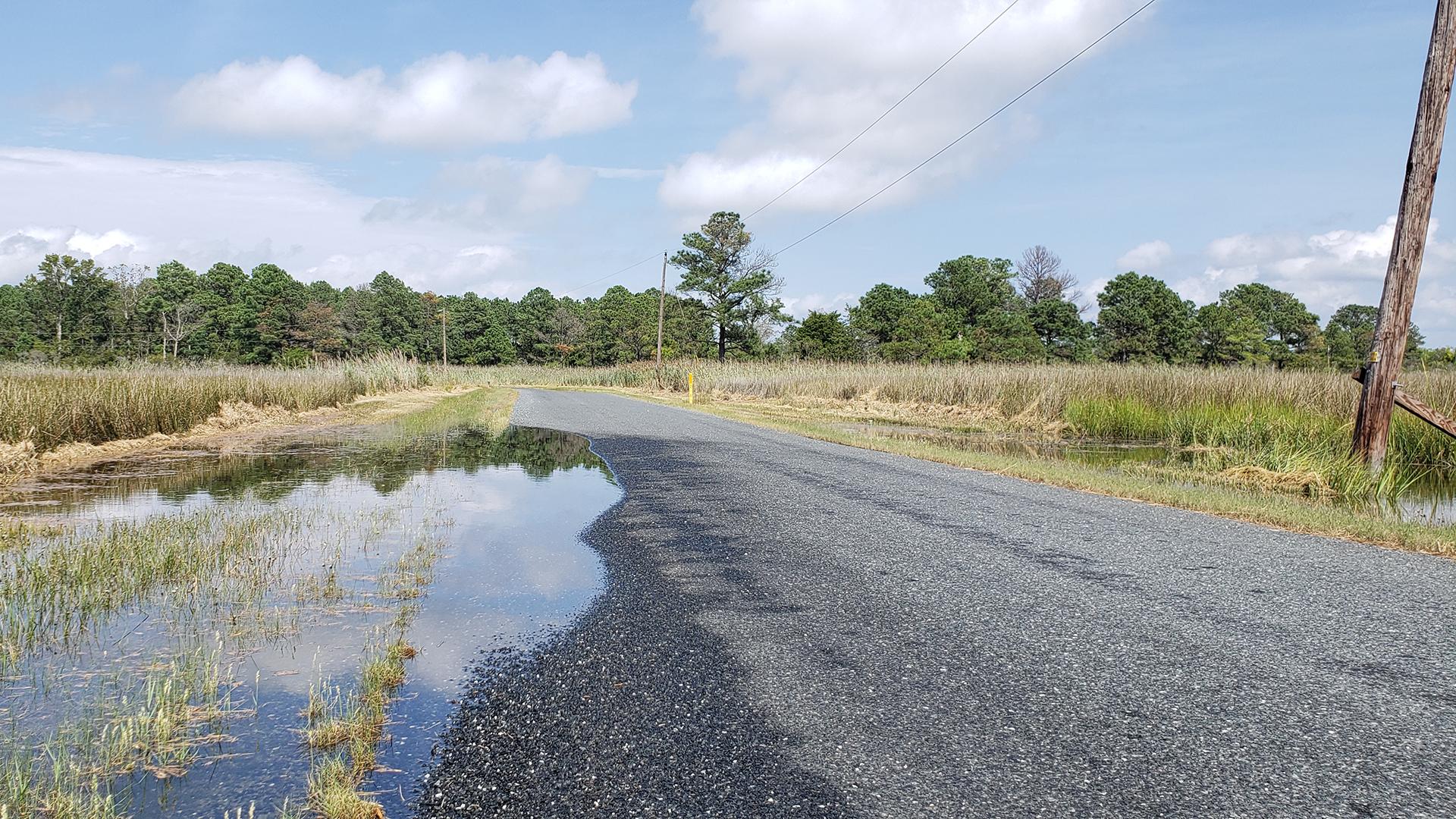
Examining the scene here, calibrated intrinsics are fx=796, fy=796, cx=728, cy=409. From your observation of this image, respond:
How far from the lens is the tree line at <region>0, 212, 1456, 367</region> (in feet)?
201

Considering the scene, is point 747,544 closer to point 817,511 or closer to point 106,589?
point 817,511

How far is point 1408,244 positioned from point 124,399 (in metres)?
19.8

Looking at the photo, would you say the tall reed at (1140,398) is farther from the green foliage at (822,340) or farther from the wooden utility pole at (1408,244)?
the green foliage at (822,340)

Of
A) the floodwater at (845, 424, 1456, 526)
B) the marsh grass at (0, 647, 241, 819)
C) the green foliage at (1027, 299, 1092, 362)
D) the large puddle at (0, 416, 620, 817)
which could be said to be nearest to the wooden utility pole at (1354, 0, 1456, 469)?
the floodwater at (845, 424, 1456, 526)

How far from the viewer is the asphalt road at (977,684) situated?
9.44ft

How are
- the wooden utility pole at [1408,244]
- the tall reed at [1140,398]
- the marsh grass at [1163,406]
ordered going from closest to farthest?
the wooden utility pole at [1408,244], the marsh grass at [1163,406], the tall reed at [1140,398]

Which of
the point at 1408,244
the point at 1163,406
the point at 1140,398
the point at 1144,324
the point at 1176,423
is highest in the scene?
the point at 1144,324

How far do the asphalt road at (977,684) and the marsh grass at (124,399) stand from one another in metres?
9.57

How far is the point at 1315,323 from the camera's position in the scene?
70125 mm

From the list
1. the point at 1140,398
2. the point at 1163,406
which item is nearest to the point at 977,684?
the point at 1163,406

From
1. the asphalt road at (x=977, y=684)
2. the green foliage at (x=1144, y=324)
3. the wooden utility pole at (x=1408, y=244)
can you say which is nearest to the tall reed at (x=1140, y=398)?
the wooden utility pole at (x=1408, y=244)

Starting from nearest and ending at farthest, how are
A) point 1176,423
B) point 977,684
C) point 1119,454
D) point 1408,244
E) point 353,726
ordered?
point 353,726 → point 977,684 → point 1408,244 → point 1119,454 → point 1176,423

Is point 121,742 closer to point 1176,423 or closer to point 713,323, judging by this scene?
point 1176,423

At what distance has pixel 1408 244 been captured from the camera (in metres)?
10.8
